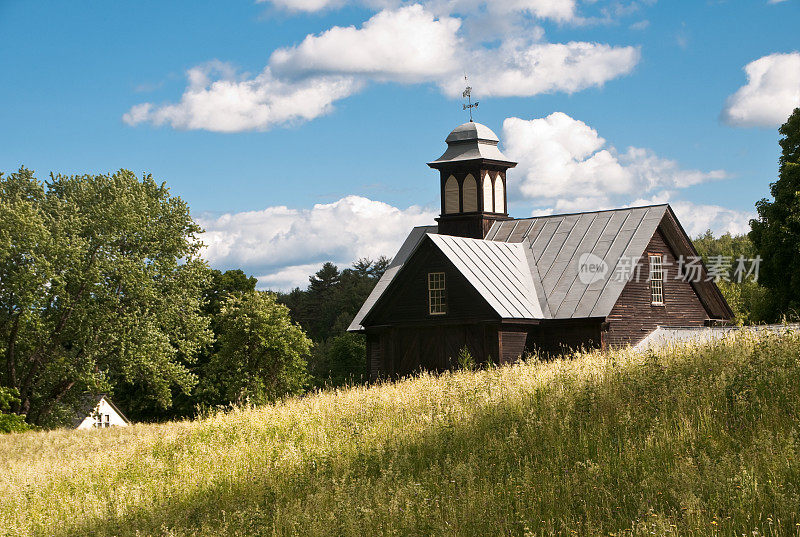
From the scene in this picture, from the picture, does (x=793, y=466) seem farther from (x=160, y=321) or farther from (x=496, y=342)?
(x=160, y=321)

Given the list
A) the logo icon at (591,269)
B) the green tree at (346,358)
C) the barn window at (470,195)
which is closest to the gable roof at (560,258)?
the logo icon at (591,269)

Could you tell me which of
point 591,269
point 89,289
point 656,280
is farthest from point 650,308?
point 89,289

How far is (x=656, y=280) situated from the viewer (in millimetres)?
34125

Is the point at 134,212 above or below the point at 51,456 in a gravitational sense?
above

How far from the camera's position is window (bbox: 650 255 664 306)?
3388cm

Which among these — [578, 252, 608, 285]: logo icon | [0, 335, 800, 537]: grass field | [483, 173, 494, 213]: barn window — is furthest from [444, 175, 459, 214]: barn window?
[0, 335, 800, 537]: grass field

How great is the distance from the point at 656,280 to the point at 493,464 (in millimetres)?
24093

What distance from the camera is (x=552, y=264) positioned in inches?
1380

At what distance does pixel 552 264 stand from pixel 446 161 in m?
7.78

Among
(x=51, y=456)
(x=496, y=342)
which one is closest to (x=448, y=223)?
(x=496, y=342)

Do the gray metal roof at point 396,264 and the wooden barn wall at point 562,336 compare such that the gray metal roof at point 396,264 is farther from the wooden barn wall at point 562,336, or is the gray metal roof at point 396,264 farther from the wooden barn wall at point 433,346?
the wooden barn wall at point 562,336

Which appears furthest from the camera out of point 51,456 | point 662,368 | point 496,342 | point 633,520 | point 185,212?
point 185,212

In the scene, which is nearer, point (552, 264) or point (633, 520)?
point (633, 520)

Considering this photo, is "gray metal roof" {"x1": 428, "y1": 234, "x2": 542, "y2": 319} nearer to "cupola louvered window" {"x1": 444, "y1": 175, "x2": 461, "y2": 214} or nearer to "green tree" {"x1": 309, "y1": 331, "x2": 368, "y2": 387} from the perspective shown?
"cupola louvered window" {"x1": 444, "y1": 175, "x2": 461, "y2": 214}
